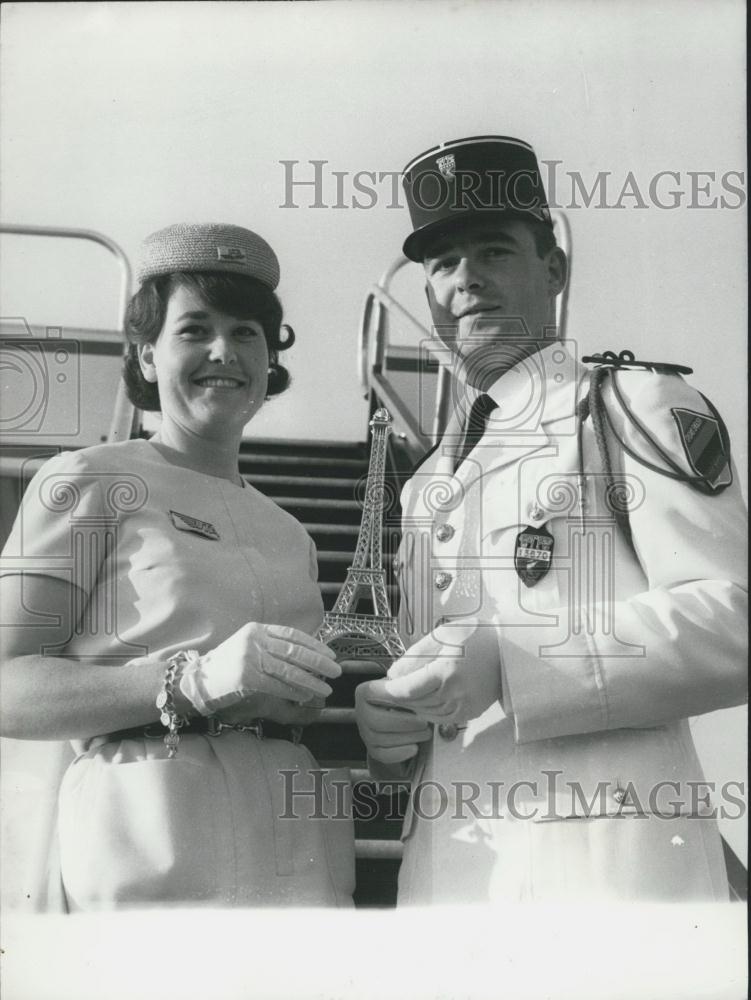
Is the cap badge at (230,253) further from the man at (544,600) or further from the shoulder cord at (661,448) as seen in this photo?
the shoulder cord at (661,448)

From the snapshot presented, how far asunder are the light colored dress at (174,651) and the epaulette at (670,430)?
98cm

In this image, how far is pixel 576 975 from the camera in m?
3.71

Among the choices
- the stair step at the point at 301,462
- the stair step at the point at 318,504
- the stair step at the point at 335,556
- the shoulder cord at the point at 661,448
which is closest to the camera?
the shoulder cord at the point at 661,448

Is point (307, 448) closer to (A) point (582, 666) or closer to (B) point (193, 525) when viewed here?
(B) point (193, 525)

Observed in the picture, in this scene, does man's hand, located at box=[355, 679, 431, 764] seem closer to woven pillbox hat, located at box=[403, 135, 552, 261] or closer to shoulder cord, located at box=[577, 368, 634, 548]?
shoulder cord, located at box=[577, 368, 634, 548]

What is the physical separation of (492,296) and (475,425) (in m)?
0.39

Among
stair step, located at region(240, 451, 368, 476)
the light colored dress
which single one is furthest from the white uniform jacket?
stair step, located at region(240, 451, 368, 476)

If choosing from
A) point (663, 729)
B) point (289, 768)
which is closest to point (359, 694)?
point (289, 768)

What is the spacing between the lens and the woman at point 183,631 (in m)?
3.56

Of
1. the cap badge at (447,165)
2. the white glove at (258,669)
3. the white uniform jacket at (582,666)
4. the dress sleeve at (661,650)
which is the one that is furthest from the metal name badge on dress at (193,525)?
the cap badge at (447,165)

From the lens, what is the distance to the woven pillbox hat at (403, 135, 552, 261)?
414 centimetres

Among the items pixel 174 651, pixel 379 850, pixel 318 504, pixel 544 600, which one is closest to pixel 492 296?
pixel 544 600

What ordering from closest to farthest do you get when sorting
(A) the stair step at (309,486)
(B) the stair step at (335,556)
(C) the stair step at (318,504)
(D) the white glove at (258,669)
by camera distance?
(D) the white glove at (258,669)
(C) the stair step at (318,504)
(B) the stair step at (335,556)
(A) the stair step at (309,486)

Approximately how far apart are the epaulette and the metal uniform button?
844 mm
